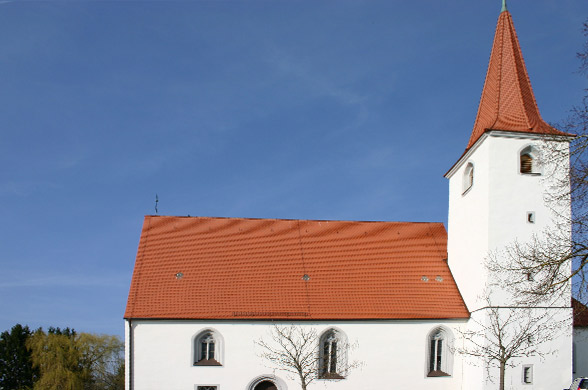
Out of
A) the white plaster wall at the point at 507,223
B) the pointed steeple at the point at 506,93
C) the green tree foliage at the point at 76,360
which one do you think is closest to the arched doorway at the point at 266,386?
the white plaster wall at the point at 507,223

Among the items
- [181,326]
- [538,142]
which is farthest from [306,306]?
[538,142]

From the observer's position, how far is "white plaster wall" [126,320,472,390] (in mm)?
21797

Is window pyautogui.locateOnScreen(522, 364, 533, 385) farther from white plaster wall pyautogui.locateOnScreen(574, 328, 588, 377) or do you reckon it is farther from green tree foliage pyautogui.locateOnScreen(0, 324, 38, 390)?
green tree foliage pyautogui.locateOnScreen(0, 324, 38, 390)

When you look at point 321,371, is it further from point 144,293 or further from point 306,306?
point 144,293

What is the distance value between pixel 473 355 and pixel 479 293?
222cm

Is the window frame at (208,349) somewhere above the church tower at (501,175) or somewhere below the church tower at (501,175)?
below

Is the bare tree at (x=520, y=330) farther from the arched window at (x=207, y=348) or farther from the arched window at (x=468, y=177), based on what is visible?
the arched window at (x=207, y=348)

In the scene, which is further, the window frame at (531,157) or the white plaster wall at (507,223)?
the window frame at (531,157)

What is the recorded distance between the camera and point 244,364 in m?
22.0

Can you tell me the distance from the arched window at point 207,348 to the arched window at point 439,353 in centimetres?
796

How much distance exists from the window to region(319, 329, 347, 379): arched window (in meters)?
6.29

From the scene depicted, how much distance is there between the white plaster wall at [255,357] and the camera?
21797 mm

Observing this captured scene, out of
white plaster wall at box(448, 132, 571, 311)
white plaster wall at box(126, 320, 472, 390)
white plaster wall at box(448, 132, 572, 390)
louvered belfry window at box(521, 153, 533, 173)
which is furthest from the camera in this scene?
white plaster wall at box(126, 320, 472, 390)

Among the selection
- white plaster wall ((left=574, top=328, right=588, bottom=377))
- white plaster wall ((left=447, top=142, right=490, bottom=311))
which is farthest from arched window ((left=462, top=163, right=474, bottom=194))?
white plaster wall ((left=574, top=328, right=588, bottom=377))
